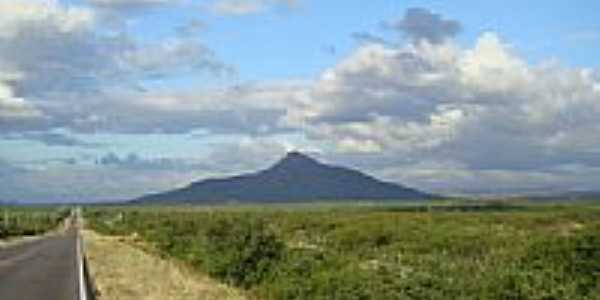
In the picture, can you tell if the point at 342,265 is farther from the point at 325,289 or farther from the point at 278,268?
the point at 325,289

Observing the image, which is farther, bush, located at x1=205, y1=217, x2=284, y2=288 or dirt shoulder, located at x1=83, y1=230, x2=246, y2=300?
bush, located at x1=205, y1=217, x2=284, y2=288

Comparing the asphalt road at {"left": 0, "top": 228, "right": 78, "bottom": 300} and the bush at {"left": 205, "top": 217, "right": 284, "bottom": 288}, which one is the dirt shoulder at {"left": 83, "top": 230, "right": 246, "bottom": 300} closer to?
the bush at {"left": 205, "top": 217, "right": 284, "bottom": 288}

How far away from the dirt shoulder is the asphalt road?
0.97 meters

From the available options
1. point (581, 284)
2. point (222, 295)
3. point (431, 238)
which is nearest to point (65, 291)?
point (222, 295)

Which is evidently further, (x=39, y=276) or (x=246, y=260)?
(x=39, y=276)

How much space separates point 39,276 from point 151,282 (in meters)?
5.67

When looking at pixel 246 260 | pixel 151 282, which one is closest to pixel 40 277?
pixel 151 282

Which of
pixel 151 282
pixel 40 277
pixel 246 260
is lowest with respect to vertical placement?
pixel 151 282

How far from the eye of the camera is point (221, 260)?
42812mm

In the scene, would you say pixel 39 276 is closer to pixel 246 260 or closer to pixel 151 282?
pixel 151 282

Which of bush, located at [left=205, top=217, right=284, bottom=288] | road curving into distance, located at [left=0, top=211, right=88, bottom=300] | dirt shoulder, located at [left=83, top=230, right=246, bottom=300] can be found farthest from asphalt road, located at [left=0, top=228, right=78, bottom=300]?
bush, located at [left=205, top=217, right=284, bottom=288]

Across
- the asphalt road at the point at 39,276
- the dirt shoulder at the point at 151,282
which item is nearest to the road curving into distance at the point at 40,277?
the asphalt road at the point at 39,276

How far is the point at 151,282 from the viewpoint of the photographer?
127ft

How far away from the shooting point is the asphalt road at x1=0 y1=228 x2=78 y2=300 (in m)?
32.7
